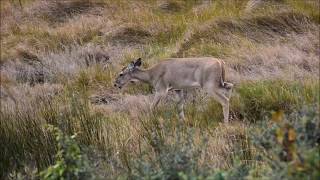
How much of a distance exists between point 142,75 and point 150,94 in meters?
0.56

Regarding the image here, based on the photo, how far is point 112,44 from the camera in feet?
47.5

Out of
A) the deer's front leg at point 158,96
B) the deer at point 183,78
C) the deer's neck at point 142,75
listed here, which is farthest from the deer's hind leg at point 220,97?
the deer's neck at point 142,75

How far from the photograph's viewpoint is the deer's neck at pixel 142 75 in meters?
11.1

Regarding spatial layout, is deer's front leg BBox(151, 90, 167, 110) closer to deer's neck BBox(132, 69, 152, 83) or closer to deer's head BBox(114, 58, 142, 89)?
deer's neck BBox(132, 69, 152, 83)

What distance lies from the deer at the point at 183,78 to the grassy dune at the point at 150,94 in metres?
0.21

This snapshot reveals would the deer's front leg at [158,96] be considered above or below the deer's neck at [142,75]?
below

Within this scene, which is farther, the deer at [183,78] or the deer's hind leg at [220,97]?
the deer at [183,78]

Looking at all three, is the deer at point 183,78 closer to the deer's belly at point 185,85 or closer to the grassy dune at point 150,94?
the deer's belly at point 185,85

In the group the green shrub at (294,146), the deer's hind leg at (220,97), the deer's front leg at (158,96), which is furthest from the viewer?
the deer's front leg at (158,96)

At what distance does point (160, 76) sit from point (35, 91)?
205 centimetres

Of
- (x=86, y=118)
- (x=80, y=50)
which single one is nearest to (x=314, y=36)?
(x=80, y=50)

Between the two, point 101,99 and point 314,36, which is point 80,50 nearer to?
point 101,99

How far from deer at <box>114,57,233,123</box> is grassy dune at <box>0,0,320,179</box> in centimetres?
21

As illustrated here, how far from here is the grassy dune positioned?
4.78m
